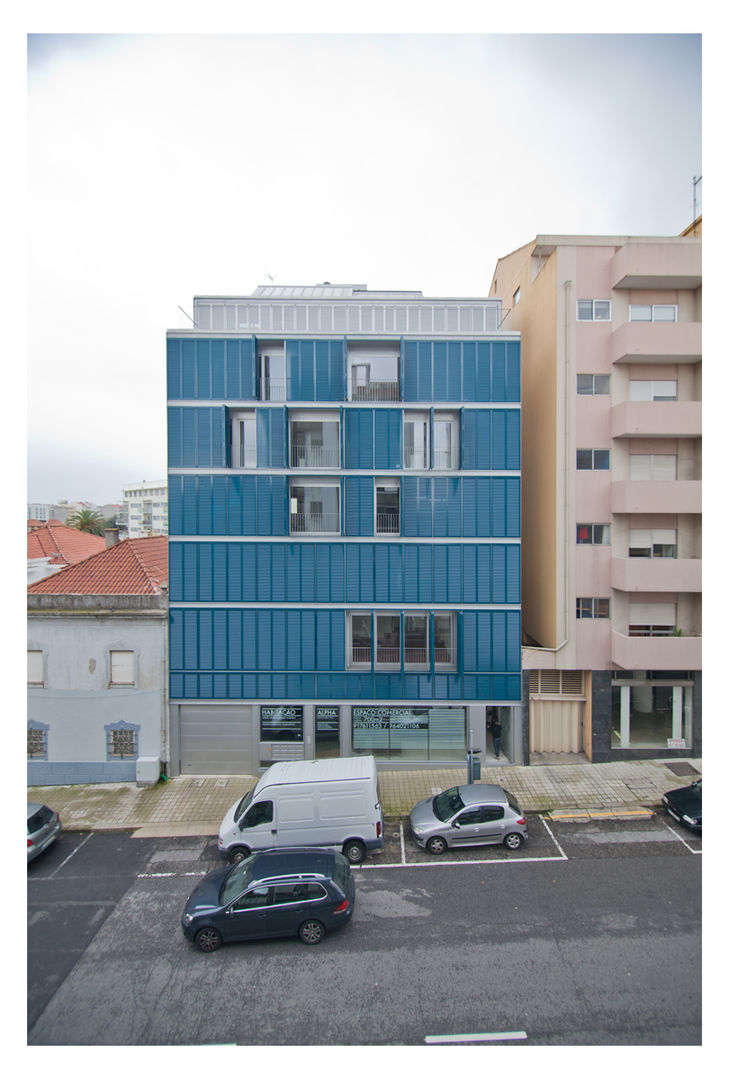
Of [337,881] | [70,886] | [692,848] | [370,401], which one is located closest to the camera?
[337,881]

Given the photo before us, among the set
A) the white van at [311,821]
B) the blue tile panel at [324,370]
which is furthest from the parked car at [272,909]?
the blue tile panel at [324,370]

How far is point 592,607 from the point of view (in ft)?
59.5

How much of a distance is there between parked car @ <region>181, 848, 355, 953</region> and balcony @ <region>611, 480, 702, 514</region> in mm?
14782

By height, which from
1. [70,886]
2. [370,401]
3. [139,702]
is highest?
[370,401]

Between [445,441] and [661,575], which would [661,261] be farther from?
[661,575]

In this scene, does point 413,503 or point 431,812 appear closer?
point 431,812

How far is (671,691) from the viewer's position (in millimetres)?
18328

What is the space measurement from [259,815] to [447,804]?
16.5 feet

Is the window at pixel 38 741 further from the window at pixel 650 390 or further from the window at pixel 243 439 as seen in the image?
the window at pixel 650 390

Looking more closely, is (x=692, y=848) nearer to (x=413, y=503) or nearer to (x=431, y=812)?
(x=431, y=812)

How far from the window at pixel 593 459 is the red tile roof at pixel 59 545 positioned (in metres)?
22.6

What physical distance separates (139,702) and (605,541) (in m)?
17.7

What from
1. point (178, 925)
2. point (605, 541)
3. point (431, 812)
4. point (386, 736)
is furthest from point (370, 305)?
point (178, 925)

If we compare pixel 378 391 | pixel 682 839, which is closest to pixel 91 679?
pixel 378 391
